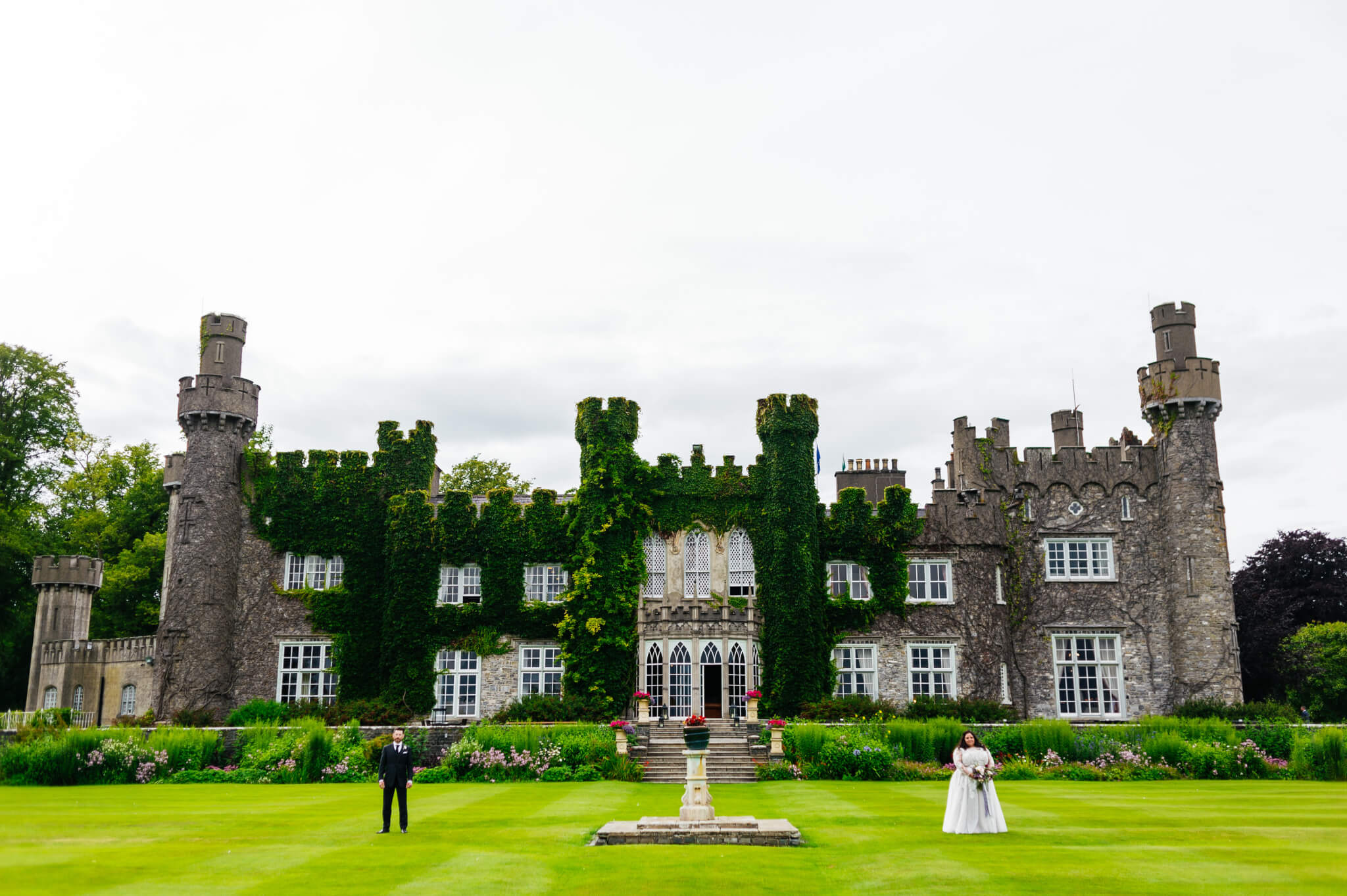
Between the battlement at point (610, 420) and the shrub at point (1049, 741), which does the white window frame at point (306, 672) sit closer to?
the battlement at point (610, 420)

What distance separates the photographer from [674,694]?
3331cm

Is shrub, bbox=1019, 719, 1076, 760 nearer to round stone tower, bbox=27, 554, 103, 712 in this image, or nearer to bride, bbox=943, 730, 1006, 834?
bride, bbox=943, 730, 1006, 834

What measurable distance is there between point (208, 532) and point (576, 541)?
12.2 meters

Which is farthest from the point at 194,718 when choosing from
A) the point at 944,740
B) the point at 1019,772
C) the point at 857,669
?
the point at 1019,772

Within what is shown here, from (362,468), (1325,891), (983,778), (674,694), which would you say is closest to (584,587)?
(674,694)

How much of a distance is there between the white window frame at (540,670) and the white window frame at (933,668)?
1128 centimetres

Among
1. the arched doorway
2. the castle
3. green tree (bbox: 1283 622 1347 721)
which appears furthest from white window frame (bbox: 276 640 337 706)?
green tree (bbox: 1283 622 1347 721)

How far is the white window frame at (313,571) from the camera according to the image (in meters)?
A: 36.8

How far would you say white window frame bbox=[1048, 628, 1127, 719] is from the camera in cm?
3534

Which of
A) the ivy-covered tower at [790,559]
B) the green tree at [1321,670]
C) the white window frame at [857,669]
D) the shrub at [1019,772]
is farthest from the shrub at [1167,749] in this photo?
the green tree at [1321,670]

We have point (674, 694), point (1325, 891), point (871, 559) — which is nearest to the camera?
point (1325, 891)

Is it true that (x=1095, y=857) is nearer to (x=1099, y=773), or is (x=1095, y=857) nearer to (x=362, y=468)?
(x=1099, y=773)

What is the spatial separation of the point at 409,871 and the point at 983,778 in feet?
25.3

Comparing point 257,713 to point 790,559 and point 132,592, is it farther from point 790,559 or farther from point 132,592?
point 132,592
